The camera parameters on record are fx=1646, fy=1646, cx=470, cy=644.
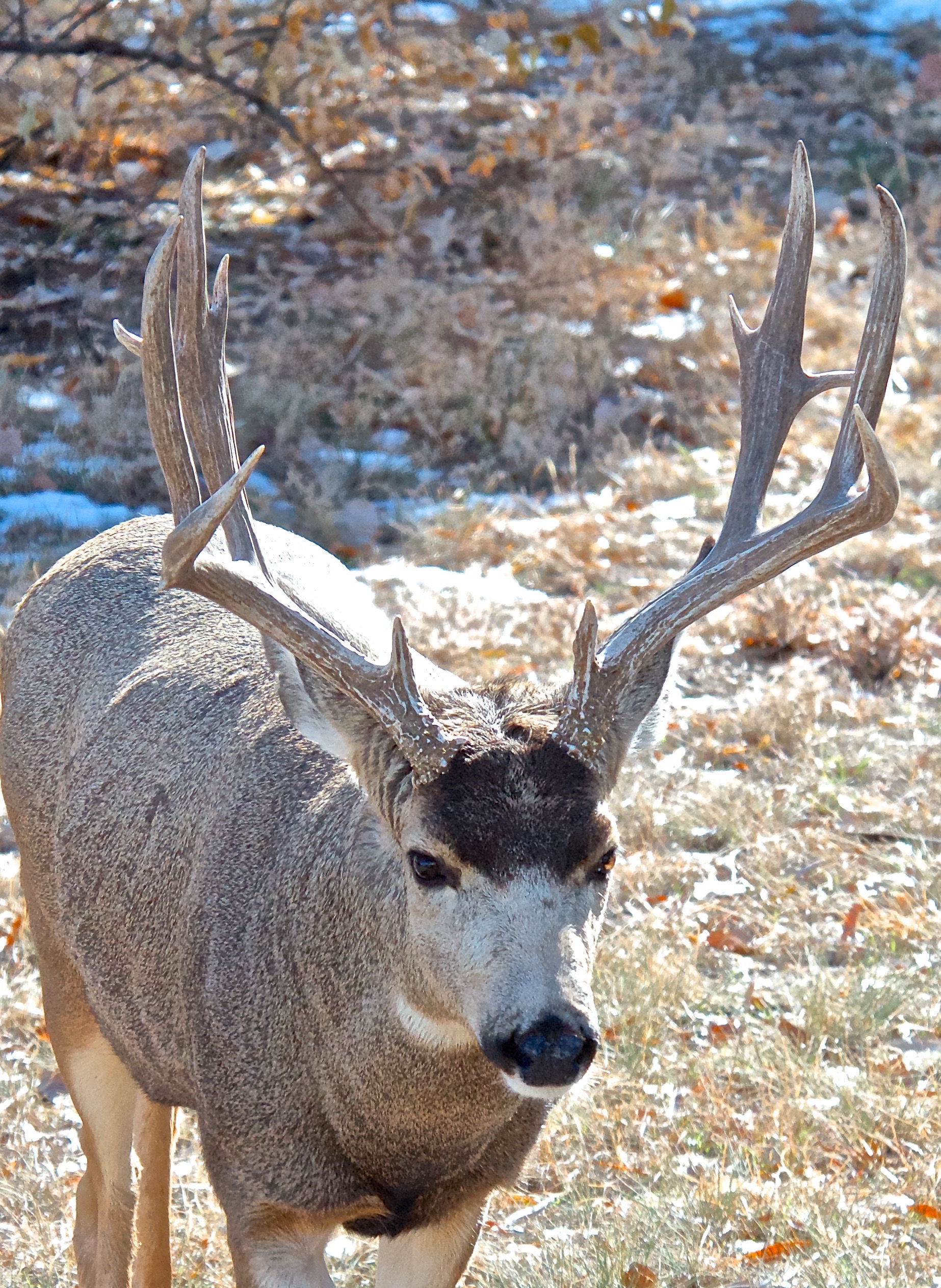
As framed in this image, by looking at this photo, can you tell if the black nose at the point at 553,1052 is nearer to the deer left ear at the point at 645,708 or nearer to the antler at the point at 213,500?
the antler at the point at 213,500

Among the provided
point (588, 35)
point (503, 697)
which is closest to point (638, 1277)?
point (503, 697)

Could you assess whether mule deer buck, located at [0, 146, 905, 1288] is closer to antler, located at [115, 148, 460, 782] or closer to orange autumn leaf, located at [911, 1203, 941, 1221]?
antler, located at [115, 148, 460, 782]

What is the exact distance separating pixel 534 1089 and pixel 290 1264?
0.83 meters

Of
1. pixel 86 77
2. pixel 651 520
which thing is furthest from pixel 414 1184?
pixel 86 77

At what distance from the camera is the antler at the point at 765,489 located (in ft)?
9.80

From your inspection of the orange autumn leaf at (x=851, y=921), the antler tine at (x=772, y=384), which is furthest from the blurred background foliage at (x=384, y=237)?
the antler tine at (x=772, y=384)

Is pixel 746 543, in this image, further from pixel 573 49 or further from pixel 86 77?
pixel 86 77

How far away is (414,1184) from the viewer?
319 centimetres

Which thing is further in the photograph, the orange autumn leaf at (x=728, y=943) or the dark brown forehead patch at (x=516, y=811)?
the orange autumn leaf at (x=728, y=943)

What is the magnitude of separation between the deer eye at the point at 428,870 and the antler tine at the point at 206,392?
809 millimetres

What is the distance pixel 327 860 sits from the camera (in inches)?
129

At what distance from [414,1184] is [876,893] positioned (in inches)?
102

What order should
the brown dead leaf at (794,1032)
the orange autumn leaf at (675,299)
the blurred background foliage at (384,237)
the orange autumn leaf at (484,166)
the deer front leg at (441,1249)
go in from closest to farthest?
the deer front leg at (441,1249) < the brown dead leaf at (794,1032) < the blurred background foliage at (384,237) < the orange autumn leaf at (675,299) < the orange autumn leaf at (484,166)

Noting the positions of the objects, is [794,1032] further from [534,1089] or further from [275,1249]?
[534,1089]
